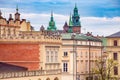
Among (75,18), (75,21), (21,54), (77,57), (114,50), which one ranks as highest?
(75,18)

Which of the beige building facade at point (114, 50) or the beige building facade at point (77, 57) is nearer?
the beige building facade at point (77, 57)

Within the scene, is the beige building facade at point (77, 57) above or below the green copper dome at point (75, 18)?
below

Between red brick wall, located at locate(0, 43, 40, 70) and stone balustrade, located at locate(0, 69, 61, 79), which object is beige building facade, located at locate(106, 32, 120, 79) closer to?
stone balustrade, located at locate(0, 69, 61, 79)

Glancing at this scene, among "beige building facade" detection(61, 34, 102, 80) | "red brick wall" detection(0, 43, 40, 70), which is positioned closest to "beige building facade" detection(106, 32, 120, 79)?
"beige building facade" detection(61, 34, 102, 80)

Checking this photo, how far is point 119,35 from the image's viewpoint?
9212cm

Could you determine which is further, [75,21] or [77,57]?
[75,21]

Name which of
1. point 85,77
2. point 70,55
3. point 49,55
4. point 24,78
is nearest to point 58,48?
point 49,55

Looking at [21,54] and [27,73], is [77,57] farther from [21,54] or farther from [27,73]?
[27,73]

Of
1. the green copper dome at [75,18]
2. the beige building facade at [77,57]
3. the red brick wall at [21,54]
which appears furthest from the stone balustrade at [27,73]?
the green copper dome at [75,18]

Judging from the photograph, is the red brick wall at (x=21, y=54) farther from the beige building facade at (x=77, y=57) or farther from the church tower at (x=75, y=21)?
the church tower at (x=75, y=21)

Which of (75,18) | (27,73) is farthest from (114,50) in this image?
(75,18)

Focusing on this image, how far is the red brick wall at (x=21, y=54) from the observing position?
60656mm

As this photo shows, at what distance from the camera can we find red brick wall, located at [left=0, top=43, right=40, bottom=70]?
199ft

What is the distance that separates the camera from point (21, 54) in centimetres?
6091
